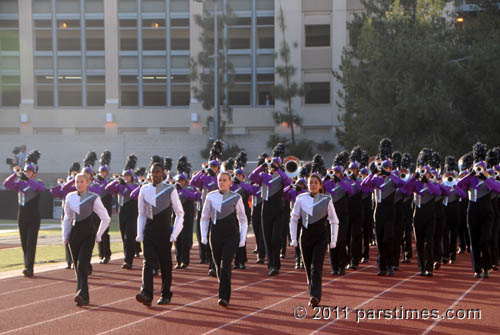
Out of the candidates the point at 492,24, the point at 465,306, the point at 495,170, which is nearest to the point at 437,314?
the point at 465,306

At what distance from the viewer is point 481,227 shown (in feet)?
41.6

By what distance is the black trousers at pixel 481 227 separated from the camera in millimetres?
12617

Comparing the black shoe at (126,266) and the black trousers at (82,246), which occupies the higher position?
the black trousers at (82,246)

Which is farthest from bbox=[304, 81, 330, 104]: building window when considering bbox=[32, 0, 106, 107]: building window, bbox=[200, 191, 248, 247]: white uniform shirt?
bbox=[200, 191, 248, 247]: white uniform shirt

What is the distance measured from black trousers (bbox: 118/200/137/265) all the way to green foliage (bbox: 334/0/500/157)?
18585mm

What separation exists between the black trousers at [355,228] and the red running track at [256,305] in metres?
0.36

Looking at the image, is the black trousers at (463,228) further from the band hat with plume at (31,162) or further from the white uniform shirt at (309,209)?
the band hat with plume at (31,162)

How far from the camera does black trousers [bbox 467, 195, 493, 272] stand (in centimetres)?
1262

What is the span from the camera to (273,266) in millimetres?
13141

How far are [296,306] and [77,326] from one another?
2.95 metres

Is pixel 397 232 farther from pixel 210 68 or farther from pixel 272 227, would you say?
pixel 210 68

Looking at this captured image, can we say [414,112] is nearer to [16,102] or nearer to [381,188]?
[381,188]

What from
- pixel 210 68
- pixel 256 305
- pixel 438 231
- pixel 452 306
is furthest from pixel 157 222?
pixel 210 68

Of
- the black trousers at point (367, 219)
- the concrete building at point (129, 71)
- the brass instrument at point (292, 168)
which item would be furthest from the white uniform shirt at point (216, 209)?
the concrete building at point (129, 71)
